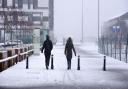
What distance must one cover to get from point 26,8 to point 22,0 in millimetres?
2867

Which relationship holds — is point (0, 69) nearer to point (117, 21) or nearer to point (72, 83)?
point (72, 83)

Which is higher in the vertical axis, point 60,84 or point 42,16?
point 42,16

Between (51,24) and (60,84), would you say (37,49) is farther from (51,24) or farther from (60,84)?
(51,24)

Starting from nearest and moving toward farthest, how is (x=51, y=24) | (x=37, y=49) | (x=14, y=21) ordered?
(x=37, y=49) → (x=14, y=21) → (x=51, y=24)

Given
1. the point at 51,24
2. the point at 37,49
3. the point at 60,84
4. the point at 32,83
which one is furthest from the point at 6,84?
the point at 51,24

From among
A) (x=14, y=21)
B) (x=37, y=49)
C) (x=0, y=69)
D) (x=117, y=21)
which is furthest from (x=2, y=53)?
(x=117, y=21)

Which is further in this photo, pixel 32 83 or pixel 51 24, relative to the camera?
pixel 51 24

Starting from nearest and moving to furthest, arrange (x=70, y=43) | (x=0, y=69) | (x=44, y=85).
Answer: (x=44, y=85) < (x=0, y=69) < (x=70, y=43)

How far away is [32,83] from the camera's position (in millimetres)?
14633

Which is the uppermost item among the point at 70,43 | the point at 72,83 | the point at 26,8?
the point at 26,8

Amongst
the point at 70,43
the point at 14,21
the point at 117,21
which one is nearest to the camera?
the point at 70,43

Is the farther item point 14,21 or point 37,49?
point 14,21

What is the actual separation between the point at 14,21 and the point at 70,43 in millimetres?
45242

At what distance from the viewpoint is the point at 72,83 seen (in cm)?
1463
